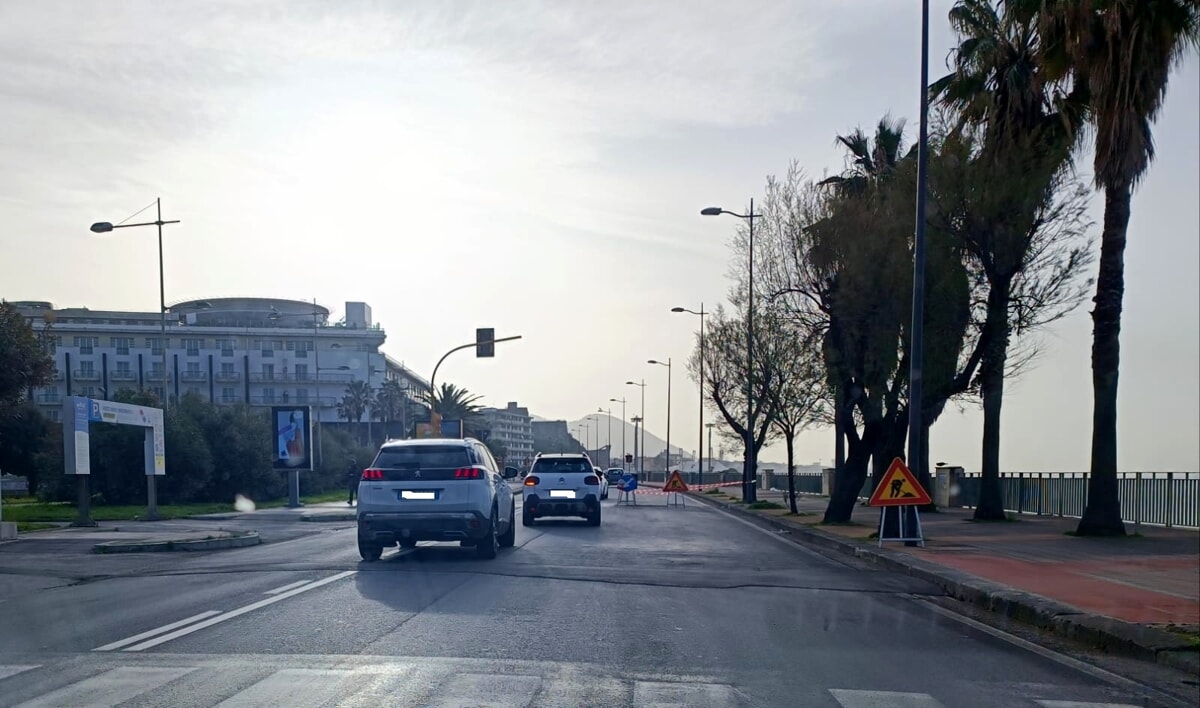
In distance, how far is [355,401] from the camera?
3450 inches

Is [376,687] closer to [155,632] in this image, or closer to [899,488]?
[155,632]

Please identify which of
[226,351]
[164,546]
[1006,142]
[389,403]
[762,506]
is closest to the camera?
[164,546]

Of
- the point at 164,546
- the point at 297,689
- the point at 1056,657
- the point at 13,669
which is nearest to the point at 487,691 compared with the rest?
the point at 297,689

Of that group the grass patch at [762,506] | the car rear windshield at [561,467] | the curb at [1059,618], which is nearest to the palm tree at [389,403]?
the grass patch at [762,506]

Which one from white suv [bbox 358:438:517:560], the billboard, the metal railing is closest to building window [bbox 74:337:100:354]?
the billboard

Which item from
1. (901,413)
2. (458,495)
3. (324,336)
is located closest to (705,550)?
(458,495)

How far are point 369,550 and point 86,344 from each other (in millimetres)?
72754

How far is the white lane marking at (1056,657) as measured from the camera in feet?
26.3

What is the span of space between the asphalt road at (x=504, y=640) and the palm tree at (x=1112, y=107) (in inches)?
324

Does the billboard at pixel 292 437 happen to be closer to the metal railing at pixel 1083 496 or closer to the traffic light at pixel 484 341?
the traffic light at pixel 484 341

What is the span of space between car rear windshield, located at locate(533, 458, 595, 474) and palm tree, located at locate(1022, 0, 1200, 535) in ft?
36.1

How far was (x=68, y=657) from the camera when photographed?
8.33 m

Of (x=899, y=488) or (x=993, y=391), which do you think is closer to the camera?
Result: (x=899, y=488)

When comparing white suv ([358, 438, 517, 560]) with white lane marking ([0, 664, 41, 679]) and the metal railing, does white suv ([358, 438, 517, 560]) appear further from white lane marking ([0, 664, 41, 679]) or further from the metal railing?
the metal railing
